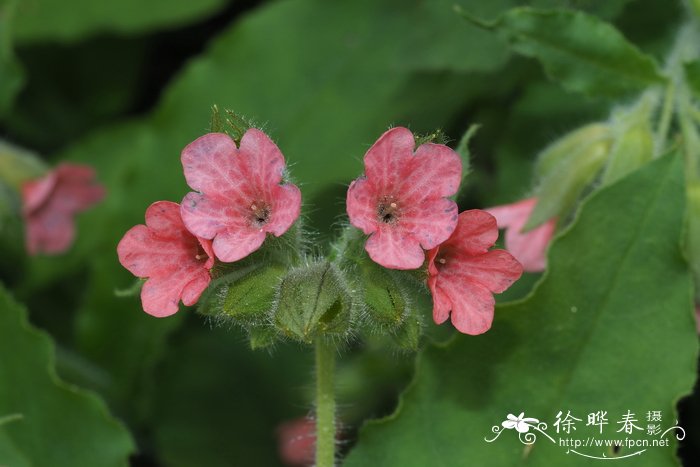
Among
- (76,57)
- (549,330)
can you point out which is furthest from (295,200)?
(76,57)

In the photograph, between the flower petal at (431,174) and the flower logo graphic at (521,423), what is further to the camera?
the flower logo graphic at (521,423)

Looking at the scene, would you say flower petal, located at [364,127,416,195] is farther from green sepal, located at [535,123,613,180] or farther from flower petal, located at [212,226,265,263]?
green sepal, located at [535,123,613,180]

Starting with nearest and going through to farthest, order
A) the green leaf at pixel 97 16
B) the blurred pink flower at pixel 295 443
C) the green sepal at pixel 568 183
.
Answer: the green sepal at pixel 568 183, the blurred pink flower at pixel 295 443, the green leaf at pixel 97 16

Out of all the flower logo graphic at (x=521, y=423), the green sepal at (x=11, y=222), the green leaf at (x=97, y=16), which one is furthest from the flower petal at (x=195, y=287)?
the green leaf at (x=97, y=16)

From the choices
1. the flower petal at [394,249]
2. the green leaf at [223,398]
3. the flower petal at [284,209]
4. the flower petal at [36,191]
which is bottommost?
the green leaf at [223,398]

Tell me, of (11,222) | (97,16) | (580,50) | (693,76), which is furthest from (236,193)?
(97,16)

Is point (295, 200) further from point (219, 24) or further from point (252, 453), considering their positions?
point (219, 24)

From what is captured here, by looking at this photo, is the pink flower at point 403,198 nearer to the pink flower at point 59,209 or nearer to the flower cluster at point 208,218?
the flower cluster at point 208,218

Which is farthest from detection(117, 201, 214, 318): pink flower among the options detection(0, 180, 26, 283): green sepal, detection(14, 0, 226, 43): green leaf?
detection(14, 0, 226, 43): green leaf
